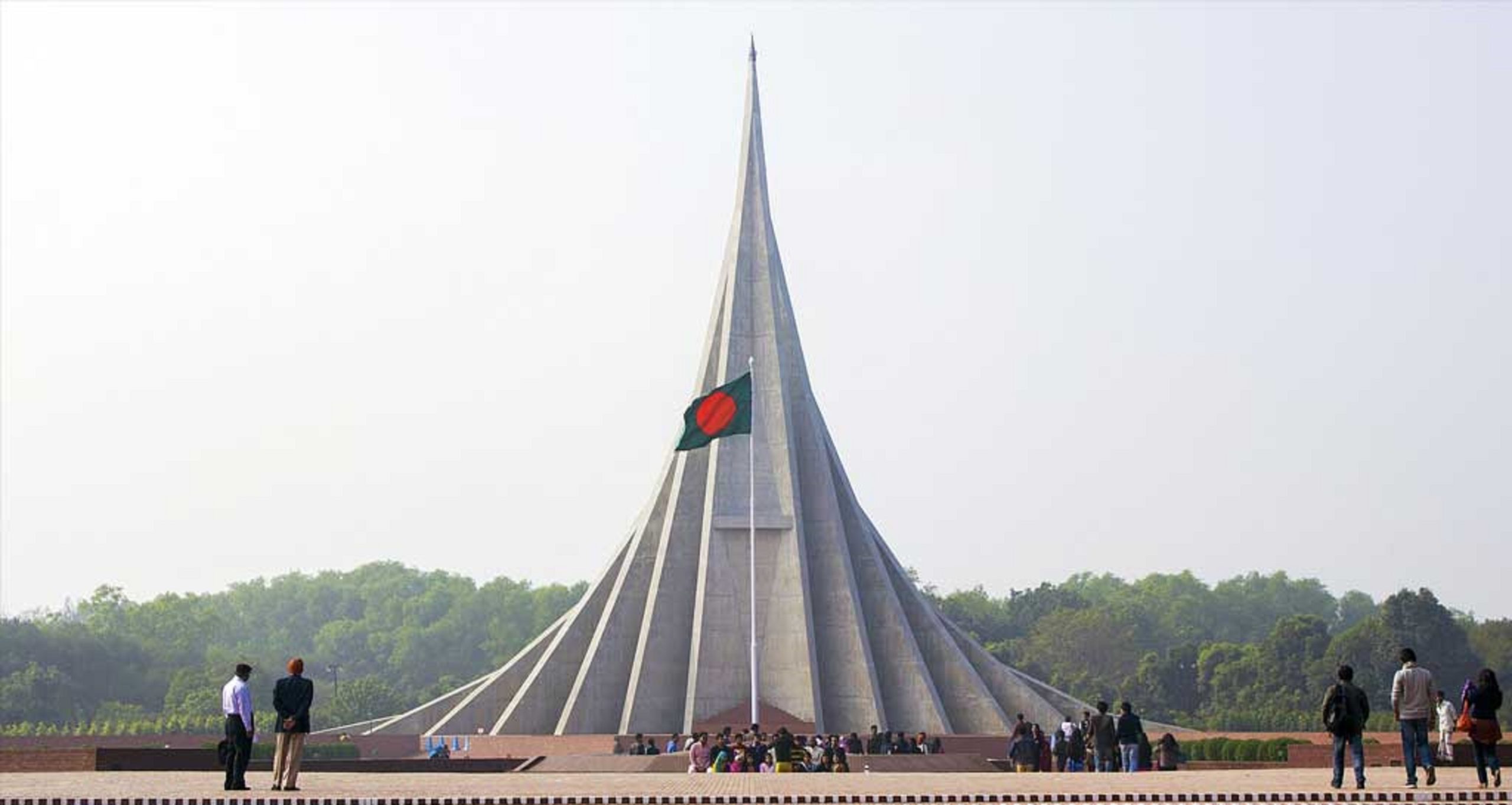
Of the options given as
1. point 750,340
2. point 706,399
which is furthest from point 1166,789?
point 750,340

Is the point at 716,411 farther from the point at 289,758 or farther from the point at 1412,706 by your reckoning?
the point at 1412,706

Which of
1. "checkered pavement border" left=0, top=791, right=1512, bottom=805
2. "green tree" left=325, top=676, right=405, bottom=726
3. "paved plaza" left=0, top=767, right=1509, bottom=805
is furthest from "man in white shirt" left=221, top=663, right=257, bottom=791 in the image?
"green tree" left=325, top=676, right=405, bottom=726

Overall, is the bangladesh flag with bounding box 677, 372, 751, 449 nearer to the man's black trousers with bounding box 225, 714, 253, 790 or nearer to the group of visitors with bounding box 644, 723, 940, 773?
the group of visitors with bounding box 644, 723, 940, 773

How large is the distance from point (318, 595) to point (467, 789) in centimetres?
9597

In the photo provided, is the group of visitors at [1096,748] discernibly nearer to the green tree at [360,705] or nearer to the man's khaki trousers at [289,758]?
the man's khaki trousers at [289,758]

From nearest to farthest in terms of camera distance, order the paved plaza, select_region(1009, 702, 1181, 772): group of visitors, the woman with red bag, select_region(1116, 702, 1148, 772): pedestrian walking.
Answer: the paved plaza → the woman with red bag → select_region(1116, 702, 1148, 772): pedestrian walking → select_region(1009, 702, 1181, 772): group of visitors

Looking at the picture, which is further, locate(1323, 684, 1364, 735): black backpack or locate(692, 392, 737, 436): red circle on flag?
locate(692, 392, 737, 436): red circle on flag

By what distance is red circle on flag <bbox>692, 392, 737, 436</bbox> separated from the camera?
2981cm

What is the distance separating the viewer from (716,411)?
98.0 ft

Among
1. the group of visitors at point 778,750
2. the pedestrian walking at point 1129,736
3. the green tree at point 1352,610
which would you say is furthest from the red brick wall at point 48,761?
the green tree at point 1352,610

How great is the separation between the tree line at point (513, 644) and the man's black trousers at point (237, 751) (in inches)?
1082

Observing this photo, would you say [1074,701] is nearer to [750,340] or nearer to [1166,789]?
[750,340]

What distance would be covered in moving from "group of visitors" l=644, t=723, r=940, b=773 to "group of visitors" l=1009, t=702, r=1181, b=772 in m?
2.13

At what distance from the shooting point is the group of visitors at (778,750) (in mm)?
22625
